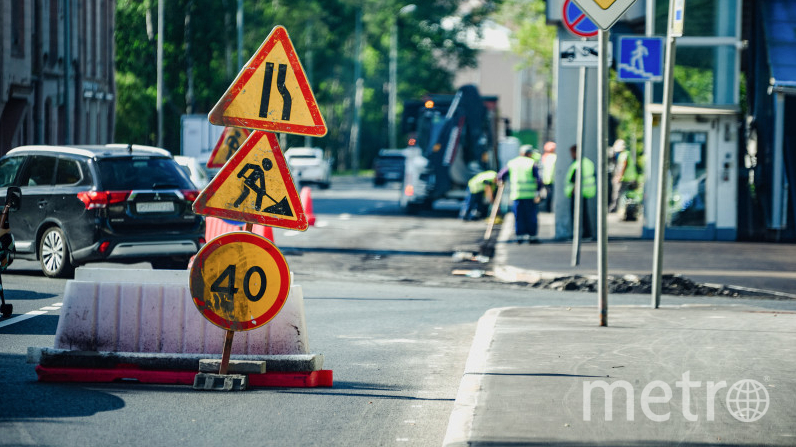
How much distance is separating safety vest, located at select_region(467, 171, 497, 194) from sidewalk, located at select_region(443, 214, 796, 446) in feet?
48.7

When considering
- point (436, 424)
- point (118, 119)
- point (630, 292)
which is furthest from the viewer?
point (118, 119)

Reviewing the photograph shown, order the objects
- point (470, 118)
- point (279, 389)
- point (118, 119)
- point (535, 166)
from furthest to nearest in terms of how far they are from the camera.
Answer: point (118, 119) < point (470, 118) < point (535, 166) < point (279, 389)

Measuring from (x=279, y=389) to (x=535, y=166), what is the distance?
45.9 ft

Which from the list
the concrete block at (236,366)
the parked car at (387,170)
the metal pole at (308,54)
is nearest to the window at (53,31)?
the parked car at (387,170)

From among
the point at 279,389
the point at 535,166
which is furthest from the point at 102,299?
the point at 535,166

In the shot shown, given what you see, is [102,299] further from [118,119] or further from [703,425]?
[118,119]

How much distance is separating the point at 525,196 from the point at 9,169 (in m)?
9.38

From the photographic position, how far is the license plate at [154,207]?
45.9ft

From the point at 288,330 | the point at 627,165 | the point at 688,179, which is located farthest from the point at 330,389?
the point at 627,165

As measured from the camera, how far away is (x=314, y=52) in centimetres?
7675

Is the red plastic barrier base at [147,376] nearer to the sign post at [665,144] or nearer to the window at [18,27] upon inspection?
the sign post at [665,144]

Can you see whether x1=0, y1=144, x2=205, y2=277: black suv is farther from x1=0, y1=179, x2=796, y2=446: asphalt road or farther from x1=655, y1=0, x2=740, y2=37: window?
x1=655, y1=0, x2=740, y2=37: window

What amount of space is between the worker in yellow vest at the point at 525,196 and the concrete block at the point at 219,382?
13.9 meters

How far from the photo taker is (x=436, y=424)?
22.6ft
